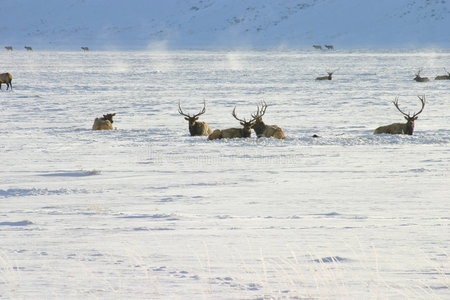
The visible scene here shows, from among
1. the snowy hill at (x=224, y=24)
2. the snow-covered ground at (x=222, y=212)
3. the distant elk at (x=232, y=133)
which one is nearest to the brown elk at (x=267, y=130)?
the distant elk at (x=232, y=133)

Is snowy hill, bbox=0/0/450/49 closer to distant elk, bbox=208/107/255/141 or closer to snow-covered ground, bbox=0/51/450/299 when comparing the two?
distant elk, bbox=208/107/255/141

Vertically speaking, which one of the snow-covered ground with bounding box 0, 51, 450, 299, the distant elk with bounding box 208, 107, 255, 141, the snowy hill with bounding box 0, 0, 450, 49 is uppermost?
the snowy hill with bounding box 0, 0, 450, 49

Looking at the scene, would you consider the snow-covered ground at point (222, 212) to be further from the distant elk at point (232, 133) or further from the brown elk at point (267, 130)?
the brown elk at point (267, 130)

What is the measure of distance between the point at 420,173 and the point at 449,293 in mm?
5415

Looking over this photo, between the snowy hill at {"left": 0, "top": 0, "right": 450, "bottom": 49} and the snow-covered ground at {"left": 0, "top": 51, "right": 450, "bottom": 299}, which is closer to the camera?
the snow-covered ground at {"left": 0, "top": 51, "right": 450, "bottom": 299}

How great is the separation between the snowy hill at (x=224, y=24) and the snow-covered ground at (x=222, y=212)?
3366 inches

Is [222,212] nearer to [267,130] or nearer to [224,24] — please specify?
[267,130]

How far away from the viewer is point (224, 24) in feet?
419

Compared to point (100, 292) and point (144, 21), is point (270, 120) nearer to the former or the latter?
point (100, 292)

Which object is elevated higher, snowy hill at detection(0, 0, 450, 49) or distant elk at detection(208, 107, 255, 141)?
snowy hill at detection(0, 0, 450, 49)

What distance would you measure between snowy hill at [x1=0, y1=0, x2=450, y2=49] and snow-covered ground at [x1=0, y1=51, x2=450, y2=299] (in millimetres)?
85488

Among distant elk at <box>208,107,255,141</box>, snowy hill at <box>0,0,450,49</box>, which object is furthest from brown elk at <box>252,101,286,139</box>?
snowy hill at <box>0,0,450,49</box>

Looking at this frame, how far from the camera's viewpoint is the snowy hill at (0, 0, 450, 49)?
106062mm

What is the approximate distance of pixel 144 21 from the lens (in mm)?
143250
